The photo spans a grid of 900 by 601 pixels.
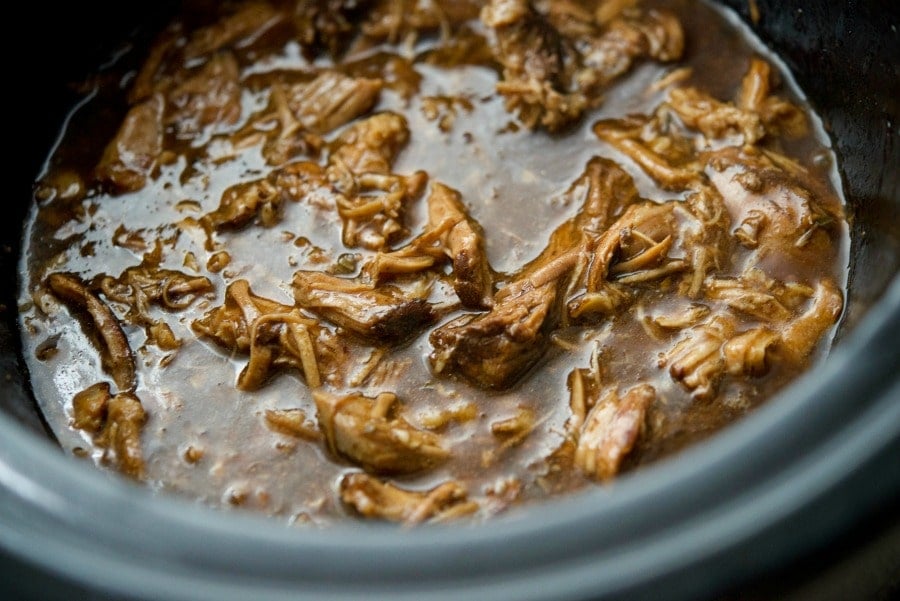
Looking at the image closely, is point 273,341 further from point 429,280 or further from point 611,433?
point 611,433

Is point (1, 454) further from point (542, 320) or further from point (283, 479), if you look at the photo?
point (542, 320)

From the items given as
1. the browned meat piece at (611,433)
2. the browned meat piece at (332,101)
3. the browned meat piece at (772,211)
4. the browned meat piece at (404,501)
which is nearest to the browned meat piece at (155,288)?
the browned meat piece at (332,101)

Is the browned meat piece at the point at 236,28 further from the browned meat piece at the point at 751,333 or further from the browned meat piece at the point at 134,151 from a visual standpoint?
the browned meat piece at the point at 751,333

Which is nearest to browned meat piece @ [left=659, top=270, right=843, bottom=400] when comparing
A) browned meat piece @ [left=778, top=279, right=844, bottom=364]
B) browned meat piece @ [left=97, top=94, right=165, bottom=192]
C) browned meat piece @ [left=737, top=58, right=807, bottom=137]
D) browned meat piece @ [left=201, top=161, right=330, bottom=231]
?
browned meat piece @ [left=778, top=279, right=844, bottom=364]

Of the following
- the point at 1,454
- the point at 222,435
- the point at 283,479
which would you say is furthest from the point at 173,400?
the point at 1,454

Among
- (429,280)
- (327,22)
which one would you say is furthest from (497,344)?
(327,22)

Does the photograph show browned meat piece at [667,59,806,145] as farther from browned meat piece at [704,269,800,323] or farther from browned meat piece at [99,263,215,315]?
browned meat piece at [99,263,215,315]
